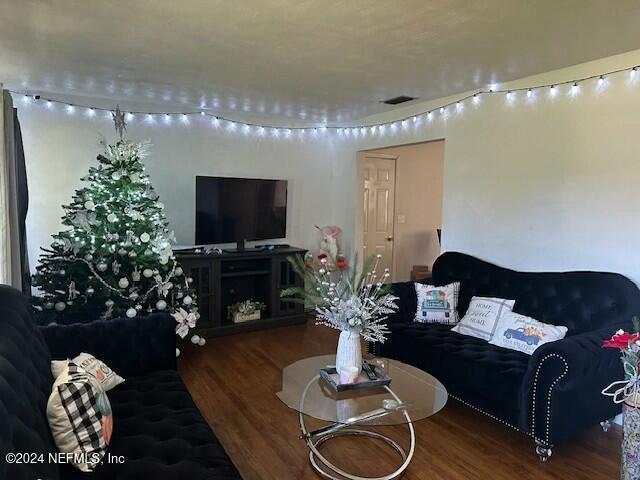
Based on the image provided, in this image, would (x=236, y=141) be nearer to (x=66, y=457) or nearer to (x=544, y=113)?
(x=544, y=113)

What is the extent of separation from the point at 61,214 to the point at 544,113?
4.60 m

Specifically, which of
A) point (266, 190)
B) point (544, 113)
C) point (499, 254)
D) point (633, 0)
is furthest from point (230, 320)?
point (633, 0)

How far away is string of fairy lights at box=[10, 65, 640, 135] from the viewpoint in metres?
3.39

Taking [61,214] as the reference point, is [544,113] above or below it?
above

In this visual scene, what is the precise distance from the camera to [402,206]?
22.0 feet

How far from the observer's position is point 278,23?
2584mm

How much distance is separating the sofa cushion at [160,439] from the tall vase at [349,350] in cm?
83

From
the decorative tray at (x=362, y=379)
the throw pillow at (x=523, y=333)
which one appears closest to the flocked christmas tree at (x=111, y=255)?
the decorative tray at (x=362, y=379)

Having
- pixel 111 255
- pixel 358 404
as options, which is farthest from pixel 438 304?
pixel 111 255

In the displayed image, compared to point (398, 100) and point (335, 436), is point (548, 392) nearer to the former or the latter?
point (335, 436)

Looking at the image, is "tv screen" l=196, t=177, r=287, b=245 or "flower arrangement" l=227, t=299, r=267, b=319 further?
"flower arrangement" l=227, t=299, r=267, b=319

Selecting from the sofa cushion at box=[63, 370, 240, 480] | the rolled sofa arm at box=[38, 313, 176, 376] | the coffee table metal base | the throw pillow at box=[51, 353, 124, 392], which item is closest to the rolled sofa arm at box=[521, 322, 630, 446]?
the coffee table metal base

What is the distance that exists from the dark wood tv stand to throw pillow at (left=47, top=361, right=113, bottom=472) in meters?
2.82

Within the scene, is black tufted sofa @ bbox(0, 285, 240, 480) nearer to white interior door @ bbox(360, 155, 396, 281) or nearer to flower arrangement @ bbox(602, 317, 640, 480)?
flower arrangement @ bbox(602, 317, 640, 480)
